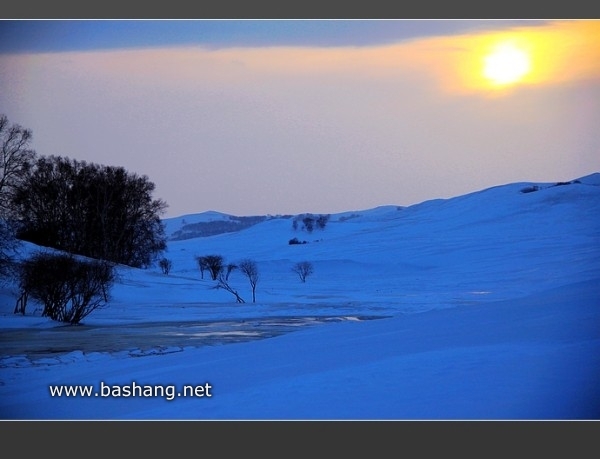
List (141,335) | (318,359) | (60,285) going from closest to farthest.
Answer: (318,359)
(141,335)
(60,285)

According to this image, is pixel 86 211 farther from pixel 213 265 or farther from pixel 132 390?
pixel 132 390

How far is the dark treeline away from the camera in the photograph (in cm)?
3828

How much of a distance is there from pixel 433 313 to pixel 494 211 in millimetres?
65376

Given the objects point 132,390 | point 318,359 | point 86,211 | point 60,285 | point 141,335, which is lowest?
point 132,390

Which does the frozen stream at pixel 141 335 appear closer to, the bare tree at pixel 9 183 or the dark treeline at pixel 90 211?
the bare tree at pixel 9 183

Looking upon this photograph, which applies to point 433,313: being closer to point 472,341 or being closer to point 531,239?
point 472,341

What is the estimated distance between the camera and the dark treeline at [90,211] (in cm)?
3828

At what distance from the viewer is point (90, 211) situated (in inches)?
1607

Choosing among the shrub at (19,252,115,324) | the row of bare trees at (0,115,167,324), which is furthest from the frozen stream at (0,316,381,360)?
the row of bare trees at (0,115,167,324)

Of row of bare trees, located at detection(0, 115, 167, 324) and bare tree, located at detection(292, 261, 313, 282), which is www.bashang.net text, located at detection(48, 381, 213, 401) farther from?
bare tree, located at detection(292, 261, 313, 282)

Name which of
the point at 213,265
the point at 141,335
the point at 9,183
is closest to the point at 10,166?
the point at 9,183

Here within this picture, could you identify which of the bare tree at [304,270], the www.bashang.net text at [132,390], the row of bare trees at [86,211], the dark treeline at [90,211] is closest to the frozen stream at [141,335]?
the www.bashang.net text at [132,390]

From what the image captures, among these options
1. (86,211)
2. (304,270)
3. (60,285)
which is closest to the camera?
(60,285)

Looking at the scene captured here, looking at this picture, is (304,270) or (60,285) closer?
(60,285)
